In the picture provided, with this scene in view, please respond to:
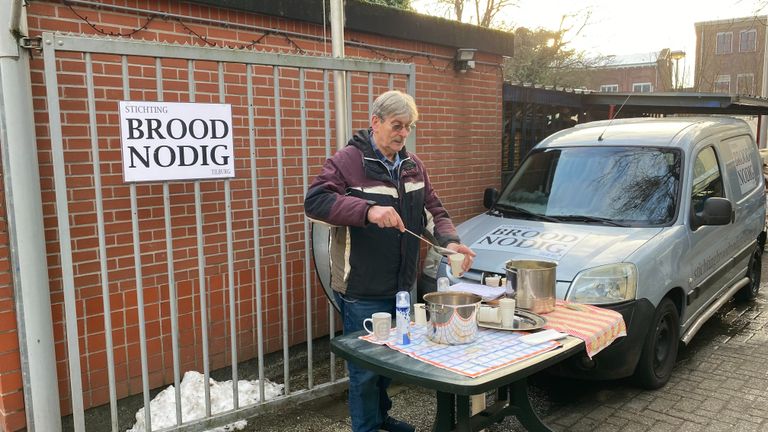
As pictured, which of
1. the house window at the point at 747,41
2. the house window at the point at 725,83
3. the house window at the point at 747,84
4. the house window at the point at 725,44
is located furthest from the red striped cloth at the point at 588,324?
the house window at the point at 725,44

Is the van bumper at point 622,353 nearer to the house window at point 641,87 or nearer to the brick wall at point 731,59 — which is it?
the brick wall at point 731,59

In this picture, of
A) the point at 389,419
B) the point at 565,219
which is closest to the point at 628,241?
the point at 565,219

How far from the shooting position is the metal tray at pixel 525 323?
2.66 m

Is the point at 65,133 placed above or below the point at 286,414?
above

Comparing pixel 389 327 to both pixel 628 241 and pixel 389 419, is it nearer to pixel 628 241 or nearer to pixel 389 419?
pixel 389 419

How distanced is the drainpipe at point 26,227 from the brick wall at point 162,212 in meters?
0.25

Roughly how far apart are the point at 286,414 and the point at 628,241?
264 centimetres

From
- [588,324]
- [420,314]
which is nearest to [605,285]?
[588,324]

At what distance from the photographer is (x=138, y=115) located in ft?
10.2

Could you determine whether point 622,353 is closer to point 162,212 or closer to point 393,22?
point 162,212

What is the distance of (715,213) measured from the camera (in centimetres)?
443

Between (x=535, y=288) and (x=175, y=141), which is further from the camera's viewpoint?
(x=175, y=141)

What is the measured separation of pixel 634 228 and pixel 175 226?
328cm

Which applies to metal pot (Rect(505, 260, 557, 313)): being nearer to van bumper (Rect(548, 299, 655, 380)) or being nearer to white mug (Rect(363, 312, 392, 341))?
white mug (Rect(363, 312, 392, 341))
